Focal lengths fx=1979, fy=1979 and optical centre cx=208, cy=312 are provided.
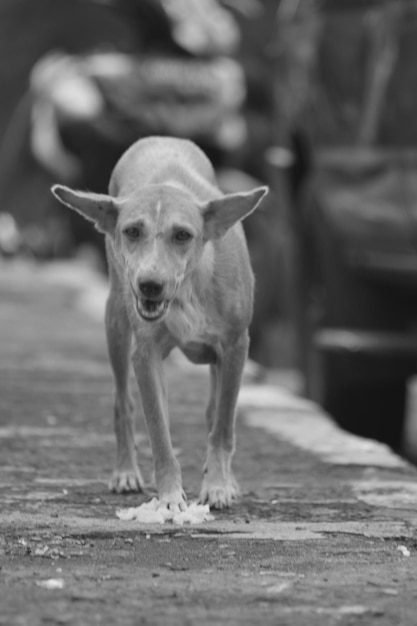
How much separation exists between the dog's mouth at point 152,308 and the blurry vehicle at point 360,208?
12.7 feet

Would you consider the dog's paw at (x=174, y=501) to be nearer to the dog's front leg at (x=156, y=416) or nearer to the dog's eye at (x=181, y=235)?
the dog's front leg at (x=156, y=416)

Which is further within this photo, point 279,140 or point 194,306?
point 279,140

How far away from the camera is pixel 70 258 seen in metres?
20.9

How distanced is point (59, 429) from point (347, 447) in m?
1.36

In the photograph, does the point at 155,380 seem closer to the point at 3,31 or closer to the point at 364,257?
the point at 364,257

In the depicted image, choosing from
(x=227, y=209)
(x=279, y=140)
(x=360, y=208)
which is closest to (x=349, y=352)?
(x=360, y=208)

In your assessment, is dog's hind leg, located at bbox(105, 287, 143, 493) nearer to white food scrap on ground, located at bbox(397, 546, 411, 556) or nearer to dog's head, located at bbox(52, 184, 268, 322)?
dog's head, located at bbox(52, 184, 268, 322)

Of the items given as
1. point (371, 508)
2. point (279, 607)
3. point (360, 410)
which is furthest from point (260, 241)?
point (279, 607)

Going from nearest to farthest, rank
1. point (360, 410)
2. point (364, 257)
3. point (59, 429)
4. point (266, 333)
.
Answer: point (59, 429) → point (364, 257) → point (360, 410) → point (266, 333)

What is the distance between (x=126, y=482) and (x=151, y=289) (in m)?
1.14

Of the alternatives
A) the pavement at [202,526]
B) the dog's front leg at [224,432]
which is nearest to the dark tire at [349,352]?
the pavement at [202,526]

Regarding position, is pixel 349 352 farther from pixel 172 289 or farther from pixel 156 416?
pixel 172 289

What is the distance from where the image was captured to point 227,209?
673 centimetres

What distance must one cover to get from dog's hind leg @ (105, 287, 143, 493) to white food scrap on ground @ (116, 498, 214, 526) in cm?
52
